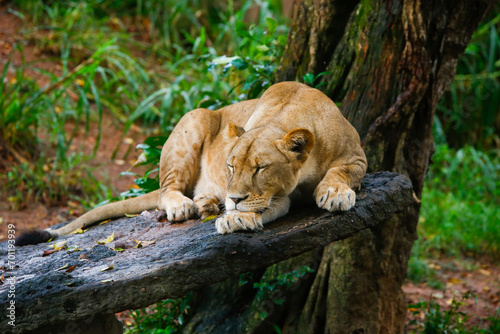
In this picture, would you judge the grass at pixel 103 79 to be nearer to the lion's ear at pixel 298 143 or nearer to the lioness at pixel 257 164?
the lioness at pixel 257 164

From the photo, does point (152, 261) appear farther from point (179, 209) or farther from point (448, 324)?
point (448, 324)

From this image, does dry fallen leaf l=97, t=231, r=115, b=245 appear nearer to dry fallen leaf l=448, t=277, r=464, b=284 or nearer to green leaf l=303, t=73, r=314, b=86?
green leaf l=303, t=73, r=314, b=86

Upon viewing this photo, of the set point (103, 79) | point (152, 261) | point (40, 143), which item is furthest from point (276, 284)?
point (103, 79)

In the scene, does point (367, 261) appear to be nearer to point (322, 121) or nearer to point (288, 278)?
point (288, 278)

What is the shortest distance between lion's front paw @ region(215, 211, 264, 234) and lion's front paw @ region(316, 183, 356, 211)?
16.6 inches

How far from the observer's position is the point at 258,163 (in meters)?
3.13

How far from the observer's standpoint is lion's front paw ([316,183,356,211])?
306 centimetres

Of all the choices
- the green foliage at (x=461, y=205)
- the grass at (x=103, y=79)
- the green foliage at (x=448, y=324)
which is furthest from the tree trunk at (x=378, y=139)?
the green foliage at (x=461, y=205)

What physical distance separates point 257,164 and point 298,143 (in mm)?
294

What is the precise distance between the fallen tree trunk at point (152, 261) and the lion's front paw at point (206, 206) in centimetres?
20

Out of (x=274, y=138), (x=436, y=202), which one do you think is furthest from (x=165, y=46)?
(x=274, y=138)

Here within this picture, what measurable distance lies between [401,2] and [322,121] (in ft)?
4.45

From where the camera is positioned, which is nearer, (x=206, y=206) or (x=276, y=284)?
(x=206, y=206)

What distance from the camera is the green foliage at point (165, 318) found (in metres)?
4.58
